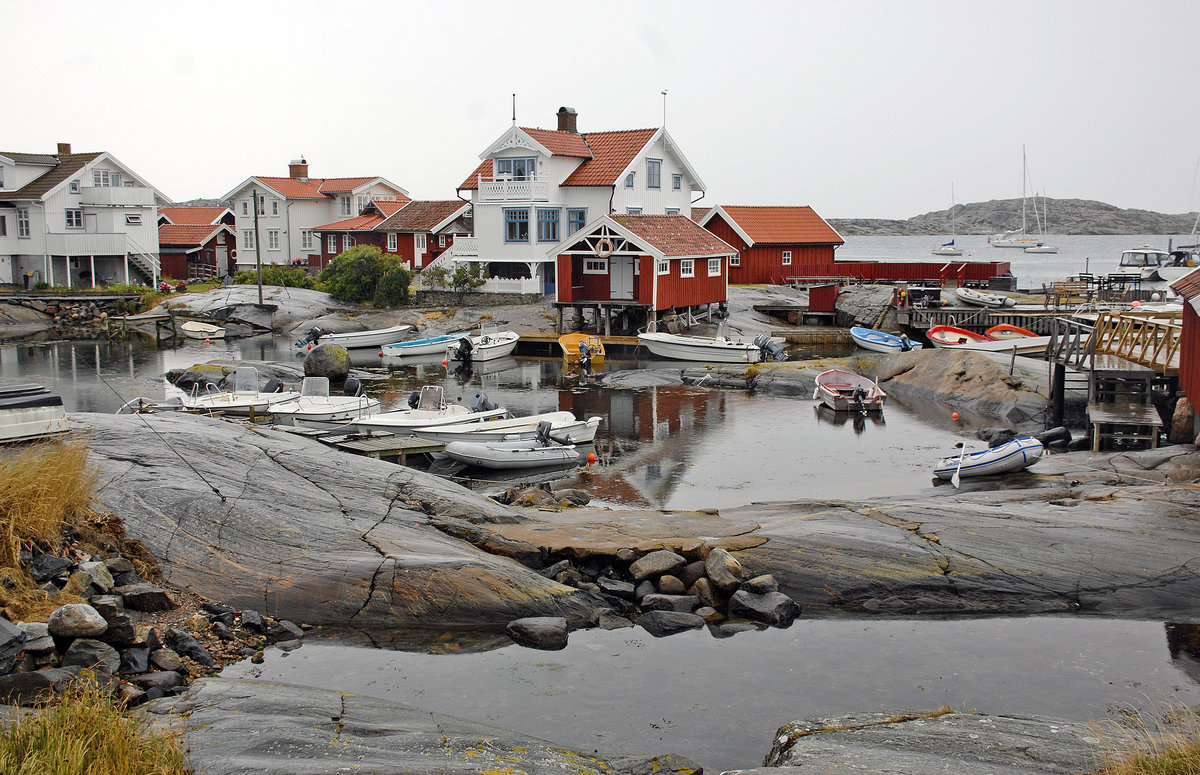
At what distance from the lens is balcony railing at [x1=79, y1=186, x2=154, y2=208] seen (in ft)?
183

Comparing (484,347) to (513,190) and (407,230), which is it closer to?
(513,190)

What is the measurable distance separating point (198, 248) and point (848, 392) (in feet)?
172

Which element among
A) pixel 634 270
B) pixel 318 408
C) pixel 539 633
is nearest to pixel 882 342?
pixel 634 270

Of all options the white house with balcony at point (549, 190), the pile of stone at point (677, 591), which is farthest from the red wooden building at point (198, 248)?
the pile of stone at point (677, 591)

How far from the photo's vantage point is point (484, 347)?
1703 inches

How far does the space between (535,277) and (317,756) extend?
45.2 meters

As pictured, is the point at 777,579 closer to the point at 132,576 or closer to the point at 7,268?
the point at 132,576

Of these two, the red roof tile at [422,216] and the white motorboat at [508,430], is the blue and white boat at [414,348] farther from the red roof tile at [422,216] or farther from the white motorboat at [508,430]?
the white motorboat at [508,430]

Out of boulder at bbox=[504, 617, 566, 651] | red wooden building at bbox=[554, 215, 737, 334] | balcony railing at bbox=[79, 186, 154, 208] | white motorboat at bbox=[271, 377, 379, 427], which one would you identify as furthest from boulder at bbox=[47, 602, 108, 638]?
balcony railing at bbox=[79, 186, 154, 208]

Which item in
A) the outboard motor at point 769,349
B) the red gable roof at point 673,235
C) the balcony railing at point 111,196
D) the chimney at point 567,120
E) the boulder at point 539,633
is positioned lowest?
the boulder at point 539,633

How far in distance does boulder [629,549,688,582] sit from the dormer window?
38.2 meters

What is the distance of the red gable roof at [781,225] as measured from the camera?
60375 millimetres

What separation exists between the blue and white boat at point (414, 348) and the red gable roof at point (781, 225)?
2261 cm

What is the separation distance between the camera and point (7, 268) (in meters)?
55.9
